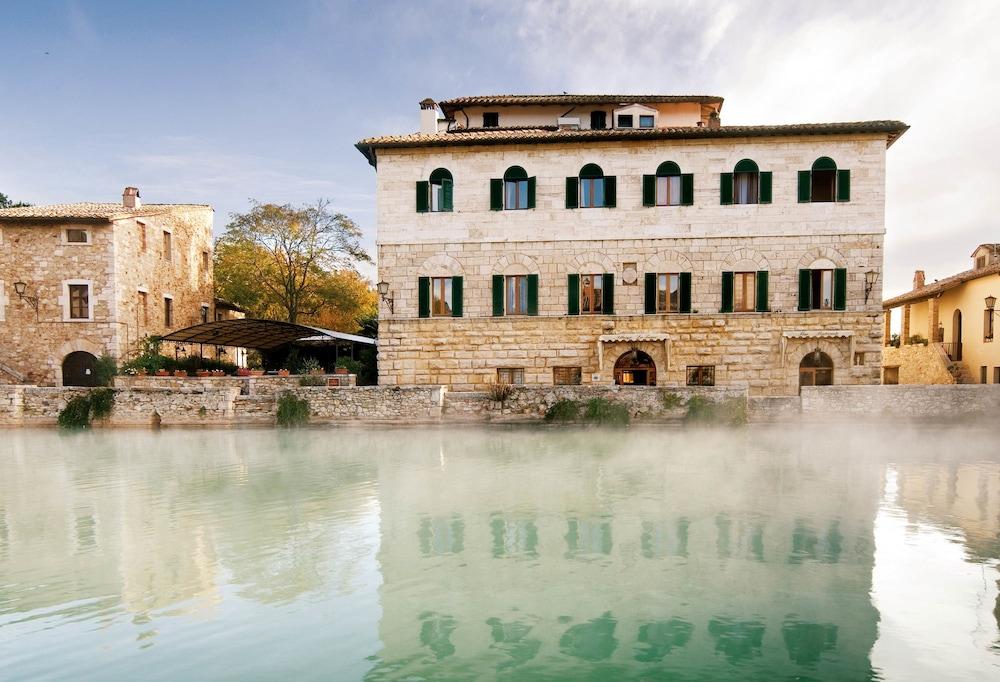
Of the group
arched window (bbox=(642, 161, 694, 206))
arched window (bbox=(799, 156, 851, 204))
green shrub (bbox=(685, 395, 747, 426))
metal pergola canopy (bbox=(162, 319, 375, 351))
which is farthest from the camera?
metal pergola canopy (bbox=(162, 319, 375, 351))

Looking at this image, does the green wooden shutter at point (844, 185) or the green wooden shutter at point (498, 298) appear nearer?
the green wooden shutter at point (844, 185)

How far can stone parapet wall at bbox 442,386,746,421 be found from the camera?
15898mm

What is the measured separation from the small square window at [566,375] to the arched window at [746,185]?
689 centimetres

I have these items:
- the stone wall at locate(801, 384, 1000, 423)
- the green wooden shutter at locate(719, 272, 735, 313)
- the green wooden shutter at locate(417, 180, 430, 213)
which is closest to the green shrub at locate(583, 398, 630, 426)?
the stone wall at locate(801, 384, 1000, 423)

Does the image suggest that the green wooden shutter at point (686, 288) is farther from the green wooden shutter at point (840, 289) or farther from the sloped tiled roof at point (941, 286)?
the sloped tiled roof at point (941, 286)

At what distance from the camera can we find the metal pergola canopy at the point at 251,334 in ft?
63.4

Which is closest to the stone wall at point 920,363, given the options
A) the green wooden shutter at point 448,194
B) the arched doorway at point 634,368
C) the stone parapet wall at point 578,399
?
the arched doorway at point 634,368

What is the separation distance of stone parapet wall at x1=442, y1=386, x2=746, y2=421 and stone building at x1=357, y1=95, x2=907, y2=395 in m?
2.03

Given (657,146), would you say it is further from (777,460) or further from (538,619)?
(538,619)

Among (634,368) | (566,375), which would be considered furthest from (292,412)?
(634,368)

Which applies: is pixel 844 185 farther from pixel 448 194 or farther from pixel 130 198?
pixel 130 198

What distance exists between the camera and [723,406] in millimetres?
15625

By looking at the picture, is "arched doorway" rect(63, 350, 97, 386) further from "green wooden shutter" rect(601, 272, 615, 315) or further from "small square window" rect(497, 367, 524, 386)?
"green wooden shutter" rect(601, 272, 615, 315)

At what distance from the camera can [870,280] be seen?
1773cm
